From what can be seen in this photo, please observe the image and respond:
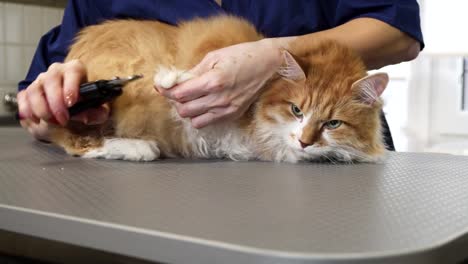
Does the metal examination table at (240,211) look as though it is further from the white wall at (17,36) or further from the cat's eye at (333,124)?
the white wall at (17,36)

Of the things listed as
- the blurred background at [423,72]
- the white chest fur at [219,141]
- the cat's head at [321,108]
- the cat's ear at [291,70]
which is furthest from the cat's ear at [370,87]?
the blurred background at [423,72]

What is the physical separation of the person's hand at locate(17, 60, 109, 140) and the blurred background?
3.45ft

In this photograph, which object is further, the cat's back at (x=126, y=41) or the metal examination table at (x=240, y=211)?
the cat's back at (x=126, y=41)

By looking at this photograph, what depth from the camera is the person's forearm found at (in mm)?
1191

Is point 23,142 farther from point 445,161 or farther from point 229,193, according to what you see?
point 445,161

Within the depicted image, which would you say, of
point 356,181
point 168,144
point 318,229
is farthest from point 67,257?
point 168,144

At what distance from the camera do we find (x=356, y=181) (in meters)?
0.88

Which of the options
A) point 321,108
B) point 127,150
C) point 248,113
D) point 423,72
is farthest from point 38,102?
point 423,72

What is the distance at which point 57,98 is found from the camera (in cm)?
104

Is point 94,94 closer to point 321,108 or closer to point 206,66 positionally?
point 206,66

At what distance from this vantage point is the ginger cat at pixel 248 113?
3.75 ft

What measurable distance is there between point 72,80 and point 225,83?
10.7 inches

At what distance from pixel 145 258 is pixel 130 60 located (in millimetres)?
761

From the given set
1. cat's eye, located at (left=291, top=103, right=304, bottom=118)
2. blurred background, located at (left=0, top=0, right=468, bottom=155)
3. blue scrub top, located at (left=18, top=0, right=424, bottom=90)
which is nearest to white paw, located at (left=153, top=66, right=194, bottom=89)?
cat's eye, located at (left=291, top=103, right=304, bottom=118)
